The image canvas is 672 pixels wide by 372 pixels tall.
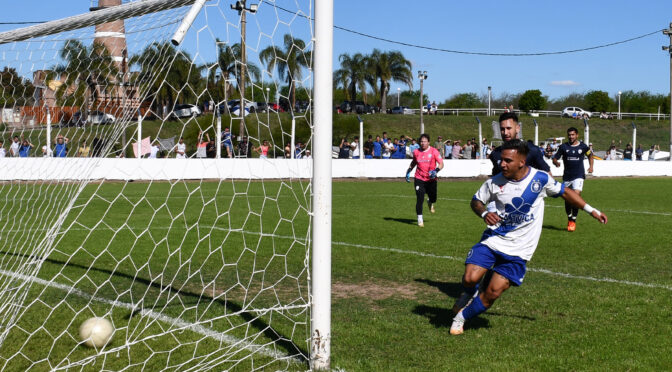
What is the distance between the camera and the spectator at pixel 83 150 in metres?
6.90

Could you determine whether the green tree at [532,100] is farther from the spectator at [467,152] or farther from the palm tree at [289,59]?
the palm tree at [289,59]

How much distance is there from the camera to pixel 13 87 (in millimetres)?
8016

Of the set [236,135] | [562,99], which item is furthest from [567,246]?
[562,99]

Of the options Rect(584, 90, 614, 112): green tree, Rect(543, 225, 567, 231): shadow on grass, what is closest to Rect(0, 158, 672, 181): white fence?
Rect(543, 225, 567, 231): shadow on grass

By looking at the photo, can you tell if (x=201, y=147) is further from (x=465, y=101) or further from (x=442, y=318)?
(x=465, y=101)

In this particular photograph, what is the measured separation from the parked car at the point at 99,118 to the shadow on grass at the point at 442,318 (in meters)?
3.17

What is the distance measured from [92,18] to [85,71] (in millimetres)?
1261

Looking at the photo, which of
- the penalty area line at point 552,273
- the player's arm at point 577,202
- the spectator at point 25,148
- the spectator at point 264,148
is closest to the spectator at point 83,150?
the spectator at point 25,148

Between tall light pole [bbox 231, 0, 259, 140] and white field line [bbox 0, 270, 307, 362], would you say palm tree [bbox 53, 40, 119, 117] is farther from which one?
tall light pole [bbox 231, 0, 259, 140]

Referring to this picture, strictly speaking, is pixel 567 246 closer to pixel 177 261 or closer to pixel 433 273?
pixel 433 273

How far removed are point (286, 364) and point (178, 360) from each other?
0.70 metres

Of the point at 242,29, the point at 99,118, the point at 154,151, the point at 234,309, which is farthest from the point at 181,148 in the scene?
the point at 242,29

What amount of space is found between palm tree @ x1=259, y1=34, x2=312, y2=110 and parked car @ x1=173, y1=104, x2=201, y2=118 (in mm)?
758

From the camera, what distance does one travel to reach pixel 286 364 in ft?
14.0
